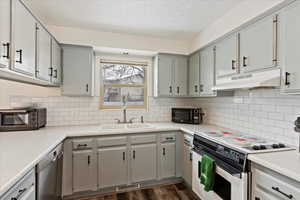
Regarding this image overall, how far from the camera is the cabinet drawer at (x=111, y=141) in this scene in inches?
90.0

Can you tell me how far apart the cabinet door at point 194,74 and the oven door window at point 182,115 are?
1.20 feet

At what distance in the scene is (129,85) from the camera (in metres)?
3.22

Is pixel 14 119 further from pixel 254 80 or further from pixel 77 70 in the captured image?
pixel 254 80

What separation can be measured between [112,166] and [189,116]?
4.94ft

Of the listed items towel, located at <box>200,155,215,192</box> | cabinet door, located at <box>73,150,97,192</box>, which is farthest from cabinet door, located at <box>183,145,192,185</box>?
cabinet door, located at <box>73,150,97,192</box>

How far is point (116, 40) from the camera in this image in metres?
2.80

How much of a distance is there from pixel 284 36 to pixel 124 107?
2417 millimetres

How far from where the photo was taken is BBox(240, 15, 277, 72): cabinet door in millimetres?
1582

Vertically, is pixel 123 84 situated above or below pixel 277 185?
above

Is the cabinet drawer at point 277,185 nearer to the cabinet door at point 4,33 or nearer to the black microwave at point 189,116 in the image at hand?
the black microwave at point 189,116

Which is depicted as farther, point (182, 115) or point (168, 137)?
point (182, 115)

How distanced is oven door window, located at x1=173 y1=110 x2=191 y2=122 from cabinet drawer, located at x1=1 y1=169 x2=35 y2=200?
229 cm

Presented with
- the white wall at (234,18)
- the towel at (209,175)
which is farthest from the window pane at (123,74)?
the towel at (209,175)

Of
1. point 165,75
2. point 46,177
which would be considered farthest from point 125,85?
point 46,177
